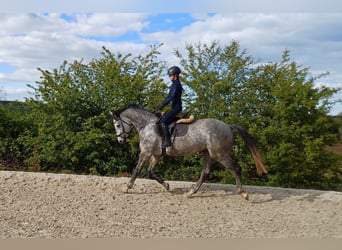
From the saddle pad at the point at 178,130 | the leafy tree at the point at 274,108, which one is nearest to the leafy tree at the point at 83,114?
the leafy tree at the point at 274,108

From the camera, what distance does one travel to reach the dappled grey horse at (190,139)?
796 cm

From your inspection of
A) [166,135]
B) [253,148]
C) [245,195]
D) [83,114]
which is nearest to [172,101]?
[166,135]

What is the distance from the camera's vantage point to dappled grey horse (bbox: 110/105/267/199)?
7.96 metres

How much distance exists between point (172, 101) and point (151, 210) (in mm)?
2128

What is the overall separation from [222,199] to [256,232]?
1826 millimetres

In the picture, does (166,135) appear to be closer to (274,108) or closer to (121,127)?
(121,127)

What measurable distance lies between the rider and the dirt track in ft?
4.02

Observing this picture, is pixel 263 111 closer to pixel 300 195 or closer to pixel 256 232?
pixel 300 195

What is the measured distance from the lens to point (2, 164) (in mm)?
12914

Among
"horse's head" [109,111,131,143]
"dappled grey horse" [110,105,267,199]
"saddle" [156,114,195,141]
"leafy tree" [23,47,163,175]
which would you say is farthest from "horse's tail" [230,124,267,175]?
"leafy tree" [23,47,163,175]

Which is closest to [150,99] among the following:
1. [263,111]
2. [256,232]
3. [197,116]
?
[197,116]

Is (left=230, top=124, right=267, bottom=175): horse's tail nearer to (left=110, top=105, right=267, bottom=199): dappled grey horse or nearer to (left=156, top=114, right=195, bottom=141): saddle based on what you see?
(left=110, top=105, right=267, bottom=199): dappled grey horse

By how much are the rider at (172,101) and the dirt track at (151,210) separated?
1.23m

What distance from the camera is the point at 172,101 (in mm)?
8039
